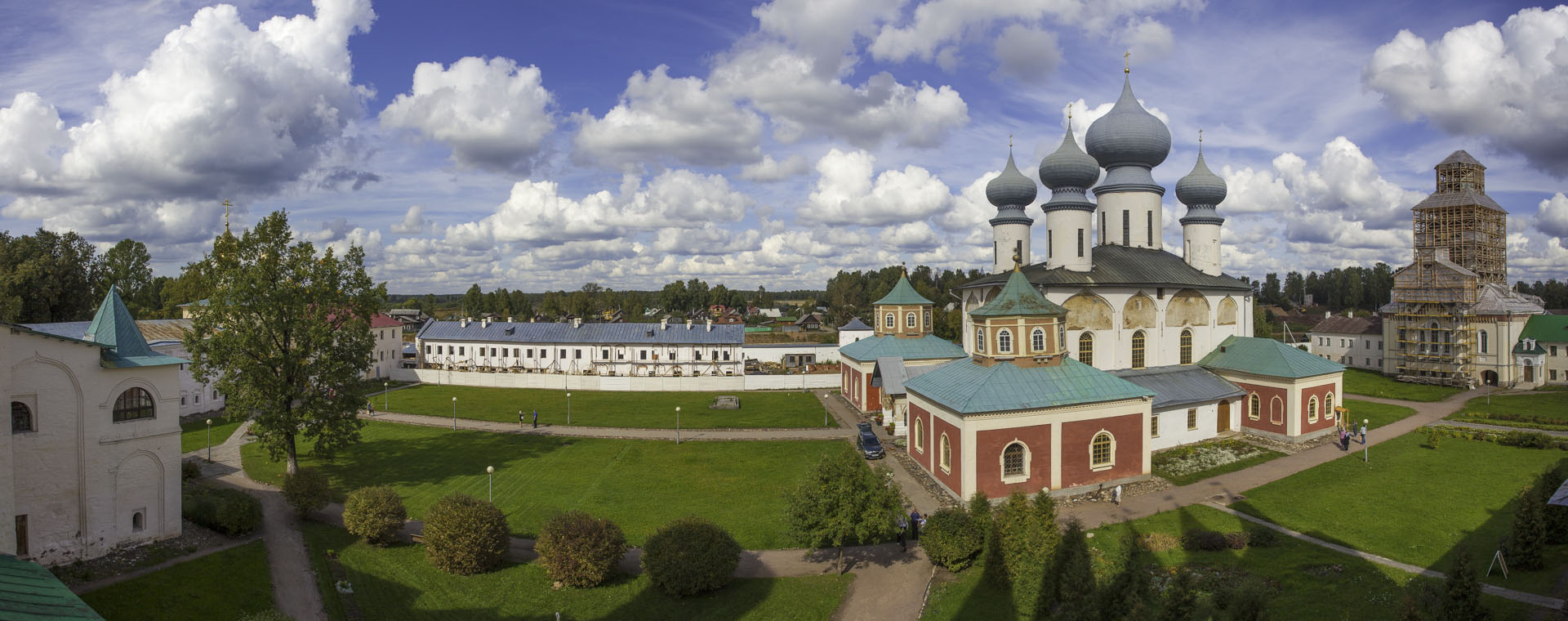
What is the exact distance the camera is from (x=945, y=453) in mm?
21875

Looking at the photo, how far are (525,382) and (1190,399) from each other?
40.1 meters

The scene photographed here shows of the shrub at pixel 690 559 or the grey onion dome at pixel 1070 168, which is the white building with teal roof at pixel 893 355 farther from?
the shrub at pixel 690 559

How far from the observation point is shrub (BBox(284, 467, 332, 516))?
758 inches

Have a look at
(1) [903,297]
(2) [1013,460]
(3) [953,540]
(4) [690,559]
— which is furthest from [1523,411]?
(4) [690,559]

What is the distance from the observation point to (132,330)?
1841 centimetres

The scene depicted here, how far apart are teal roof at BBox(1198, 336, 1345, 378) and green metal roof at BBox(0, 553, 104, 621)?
35.1 metres

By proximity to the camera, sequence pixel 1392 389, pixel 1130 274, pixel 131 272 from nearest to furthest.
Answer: pixel 1130 274
pixel 1392 389
pixel 131 272

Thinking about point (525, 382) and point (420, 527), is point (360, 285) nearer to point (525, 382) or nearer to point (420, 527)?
point (420, 527)

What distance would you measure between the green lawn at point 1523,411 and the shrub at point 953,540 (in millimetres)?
32459

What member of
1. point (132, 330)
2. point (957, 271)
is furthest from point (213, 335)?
point (957, 271)

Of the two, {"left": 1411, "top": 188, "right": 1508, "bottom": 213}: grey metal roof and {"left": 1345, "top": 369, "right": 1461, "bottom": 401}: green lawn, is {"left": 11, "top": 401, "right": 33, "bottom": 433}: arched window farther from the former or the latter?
{"left": 1411, "top": 188, "right": 1508, "bottom": 213}: grey metal roof

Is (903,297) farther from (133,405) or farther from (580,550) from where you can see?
(133,405)

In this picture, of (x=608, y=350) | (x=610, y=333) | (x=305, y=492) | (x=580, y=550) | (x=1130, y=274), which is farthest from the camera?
(x=610, y=333)

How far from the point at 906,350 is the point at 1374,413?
2393 centimetres
